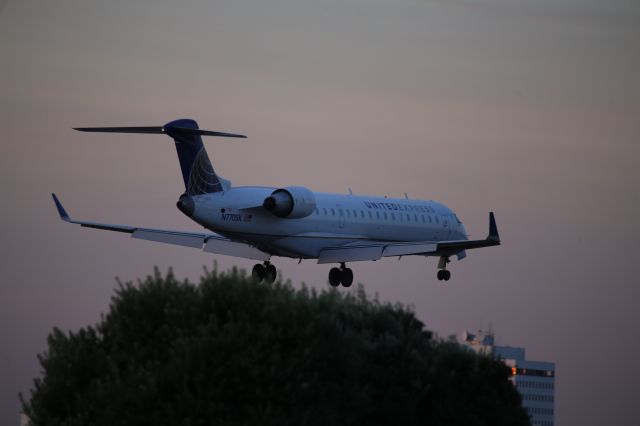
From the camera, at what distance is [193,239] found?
184ft

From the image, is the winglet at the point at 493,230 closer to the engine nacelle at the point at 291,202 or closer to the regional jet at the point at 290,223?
the regional jet at the point at 290,223

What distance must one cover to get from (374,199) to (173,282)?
27.4m

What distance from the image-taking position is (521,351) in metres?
195

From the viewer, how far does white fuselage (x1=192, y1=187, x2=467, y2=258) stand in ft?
166

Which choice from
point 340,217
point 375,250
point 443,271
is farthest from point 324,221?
point 443,271

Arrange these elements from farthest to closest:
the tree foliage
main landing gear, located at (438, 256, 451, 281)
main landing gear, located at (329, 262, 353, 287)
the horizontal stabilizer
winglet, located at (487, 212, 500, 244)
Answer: main landing gear, located at (438, 256, 451, 281) → main landing gear, located at (329, 262, 353, 287) → winglet, located at (487, 212, 500, 244) → the horizontal stabilizer → the tree foliage

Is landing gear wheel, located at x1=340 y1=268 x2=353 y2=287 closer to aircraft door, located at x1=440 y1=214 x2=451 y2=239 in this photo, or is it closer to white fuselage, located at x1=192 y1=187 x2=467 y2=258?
white fuselage, located at x1=192 y1=187 x2=467 y2=258

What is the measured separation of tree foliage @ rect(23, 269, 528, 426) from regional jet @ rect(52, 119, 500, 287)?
1469 cm

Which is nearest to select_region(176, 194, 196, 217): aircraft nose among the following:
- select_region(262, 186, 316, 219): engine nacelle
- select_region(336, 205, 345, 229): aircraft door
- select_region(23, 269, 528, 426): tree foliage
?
select_region(262, 186, 316, 219): engine nacelle

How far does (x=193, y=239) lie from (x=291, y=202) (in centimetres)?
595

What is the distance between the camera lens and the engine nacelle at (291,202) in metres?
51.6

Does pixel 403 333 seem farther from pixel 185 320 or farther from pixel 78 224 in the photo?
pixel 78 224

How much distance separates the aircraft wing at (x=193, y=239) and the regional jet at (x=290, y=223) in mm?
40

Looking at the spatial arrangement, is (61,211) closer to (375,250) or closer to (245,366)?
(375,250)
